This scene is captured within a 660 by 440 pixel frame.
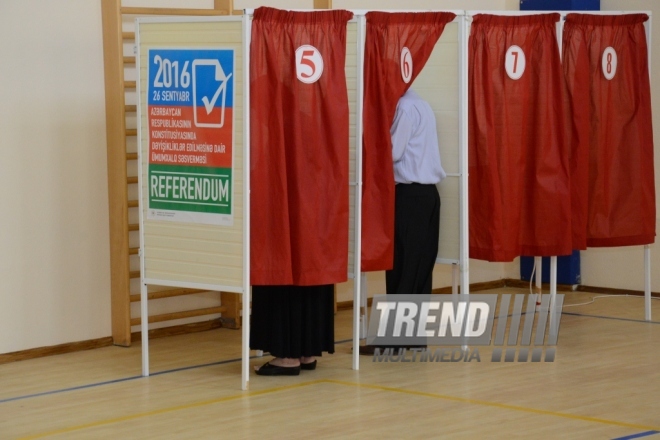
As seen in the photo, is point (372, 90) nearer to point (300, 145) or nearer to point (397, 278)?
point (300, 145)

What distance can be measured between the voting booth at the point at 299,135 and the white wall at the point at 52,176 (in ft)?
2.45

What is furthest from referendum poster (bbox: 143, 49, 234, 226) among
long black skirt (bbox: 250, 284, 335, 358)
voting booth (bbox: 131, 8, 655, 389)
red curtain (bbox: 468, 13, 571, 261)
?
red curtain (bbox: 468, 13, 571, 261)

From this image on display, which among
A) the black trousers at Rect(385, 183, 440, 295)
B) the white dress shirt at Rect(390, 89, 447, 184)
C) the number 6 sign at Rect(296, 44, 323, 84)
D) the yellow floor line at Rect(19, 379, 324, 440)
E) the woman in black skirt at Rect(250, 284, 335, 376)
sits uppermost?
the number 6 sign at Rect(296, 44, 323, 84)

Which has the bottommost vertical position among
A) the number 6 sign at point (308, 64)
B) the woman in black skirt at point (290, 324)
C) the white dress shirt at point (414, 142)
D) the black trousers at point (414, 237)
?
the woman in black skirt at point (290, 324)

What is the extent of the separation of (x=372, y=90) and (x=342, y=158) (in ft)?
1.33

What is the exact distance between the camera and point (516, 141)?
5.37 meters

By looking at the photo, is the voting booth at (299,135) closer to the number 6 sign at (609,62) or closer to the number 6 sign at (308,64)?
the number 6 sign at (308,64)

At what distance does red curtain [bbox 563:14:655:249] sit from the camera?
5.55m

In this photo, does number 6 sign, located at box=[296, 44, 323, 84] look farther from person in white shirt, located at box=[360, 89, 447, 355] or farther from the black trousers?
the black trousers

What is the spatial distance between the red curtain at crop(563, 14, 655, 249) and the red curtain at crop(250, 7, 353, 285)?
153 centimetres

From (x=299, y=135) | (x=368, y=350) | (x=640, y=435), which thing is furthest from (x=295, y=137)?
(x=640, y=435)

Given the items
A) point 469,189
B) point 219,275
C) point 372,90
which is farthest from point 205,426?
point 469,189

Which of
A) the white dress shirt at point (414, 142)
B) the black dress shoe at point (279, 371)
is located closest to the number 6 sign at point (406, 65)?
Answer: the white dress shirt at point (414, 142)

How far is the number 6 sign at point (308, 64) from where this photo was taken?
4500 mm
